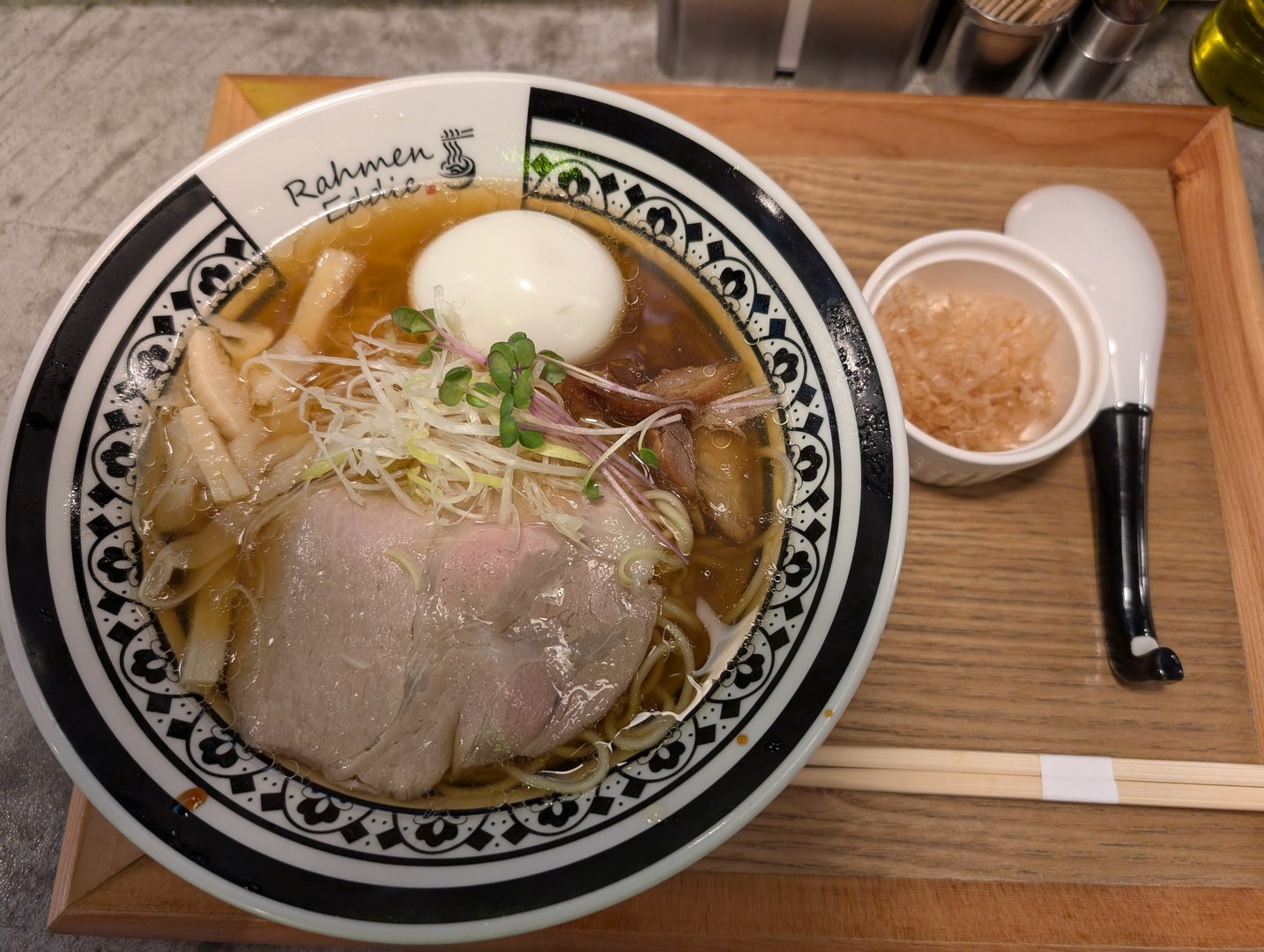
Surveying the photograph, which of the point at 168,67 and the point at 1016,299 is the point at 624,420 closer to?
the point at 1016,299

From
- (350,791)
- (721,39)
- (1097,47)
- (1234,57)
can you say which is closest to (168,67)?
(721,39)

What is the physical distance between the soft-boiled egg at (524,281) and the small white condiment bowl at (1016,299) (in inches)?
23.9

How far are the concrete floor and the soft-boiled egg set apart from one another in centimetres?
103

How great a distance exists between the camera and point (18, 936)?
1468 mm

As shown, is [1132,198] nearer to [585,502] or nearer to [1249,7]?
[1249,7]

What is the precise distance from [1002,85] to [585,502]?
1.81 m

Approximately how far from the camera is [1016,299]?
1.57 meters

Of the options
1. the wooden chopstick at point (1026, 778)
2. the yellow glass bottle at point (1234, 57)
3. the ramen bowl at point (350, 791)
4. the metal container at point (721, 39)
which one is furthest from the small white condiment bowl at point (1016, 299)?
the yellow glass bottle at point (1234, 57)

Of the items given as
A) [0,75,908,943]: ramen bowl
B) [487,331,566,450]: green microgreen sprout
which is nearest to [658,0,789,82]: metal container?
[0,75,908,943]: ramen bowl

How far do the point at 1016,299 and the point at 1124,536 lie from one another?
568mm

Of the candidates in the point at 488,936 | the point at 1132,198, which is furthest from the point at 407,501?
the point at 1132,198

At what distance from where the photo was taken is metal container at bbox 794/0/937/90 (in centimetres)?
184

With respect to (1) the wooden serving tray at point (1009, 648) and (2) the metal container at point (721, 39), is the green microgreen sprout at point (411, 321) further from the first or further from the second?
(2) the metal container at point (721, 39)

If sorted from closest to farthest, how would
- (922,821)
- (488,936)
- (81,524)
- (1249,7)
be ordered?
(488,936), (81,524), (922,821), (1249,7)
